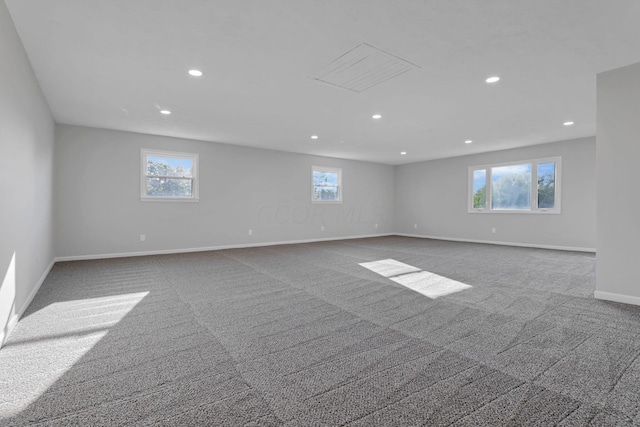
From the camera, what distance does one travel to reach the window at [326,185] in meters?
8.52

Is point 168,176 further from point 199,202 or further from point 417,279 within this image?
point 417,279

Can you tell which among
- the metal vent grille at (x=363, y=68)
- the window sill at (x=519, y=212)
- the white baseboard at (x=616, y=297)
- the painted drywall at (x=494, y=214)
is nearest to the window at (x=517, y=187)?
the window sill at (x=519, y=212)

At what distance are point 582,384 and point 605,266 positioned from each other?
2.23 metres

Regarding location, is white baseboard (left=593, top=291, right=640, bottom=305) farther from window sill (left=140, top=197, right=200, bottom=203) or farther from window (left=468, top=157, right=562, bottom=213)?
window sill (left=140, top=197, right=200, bottom=203)

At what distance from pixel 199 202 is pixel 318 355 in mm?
5482

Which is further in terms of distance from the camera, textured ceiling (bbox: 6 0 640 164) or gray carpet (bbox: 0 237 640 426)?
textured ceiling (bbox: 6 0 640 164)

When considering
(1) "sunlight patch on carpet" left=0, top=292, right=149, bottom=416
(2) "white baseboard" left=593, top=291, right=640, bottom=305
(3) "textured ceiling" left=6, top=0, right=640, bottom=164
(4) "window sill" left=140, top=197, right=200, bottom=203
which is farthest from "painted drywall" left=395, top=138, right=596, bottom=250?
(1) "sunlight patch on carpet" left=0, top=292, right=149, bottom=416

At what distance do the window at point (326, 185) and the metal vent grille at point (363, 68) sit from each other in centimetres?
488

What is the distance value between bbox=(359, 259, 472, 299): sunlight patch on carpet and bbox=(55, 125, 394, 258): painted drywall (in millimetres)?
3375

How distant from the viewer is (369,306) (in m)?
2.96

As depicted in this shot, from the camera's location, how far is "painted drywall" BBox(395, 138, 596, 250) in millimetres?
6422

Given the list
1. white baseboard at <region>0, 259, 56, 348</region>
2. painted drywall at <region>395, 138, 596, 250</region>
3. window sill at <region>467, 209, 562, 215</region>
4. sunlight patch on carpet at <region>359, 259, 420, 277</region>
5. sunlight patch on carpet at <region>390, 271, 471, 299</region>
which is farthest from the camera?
window sill at <region>467, 209, 562, 215</region>

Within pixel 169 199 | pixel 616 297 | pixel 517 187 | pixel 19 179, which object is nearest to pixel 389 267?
pixel 616 297

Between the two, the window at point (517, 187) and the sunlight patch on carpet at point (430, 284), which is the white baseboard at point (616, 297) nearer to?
the sunlight patch on carpet at point (430, 284)
